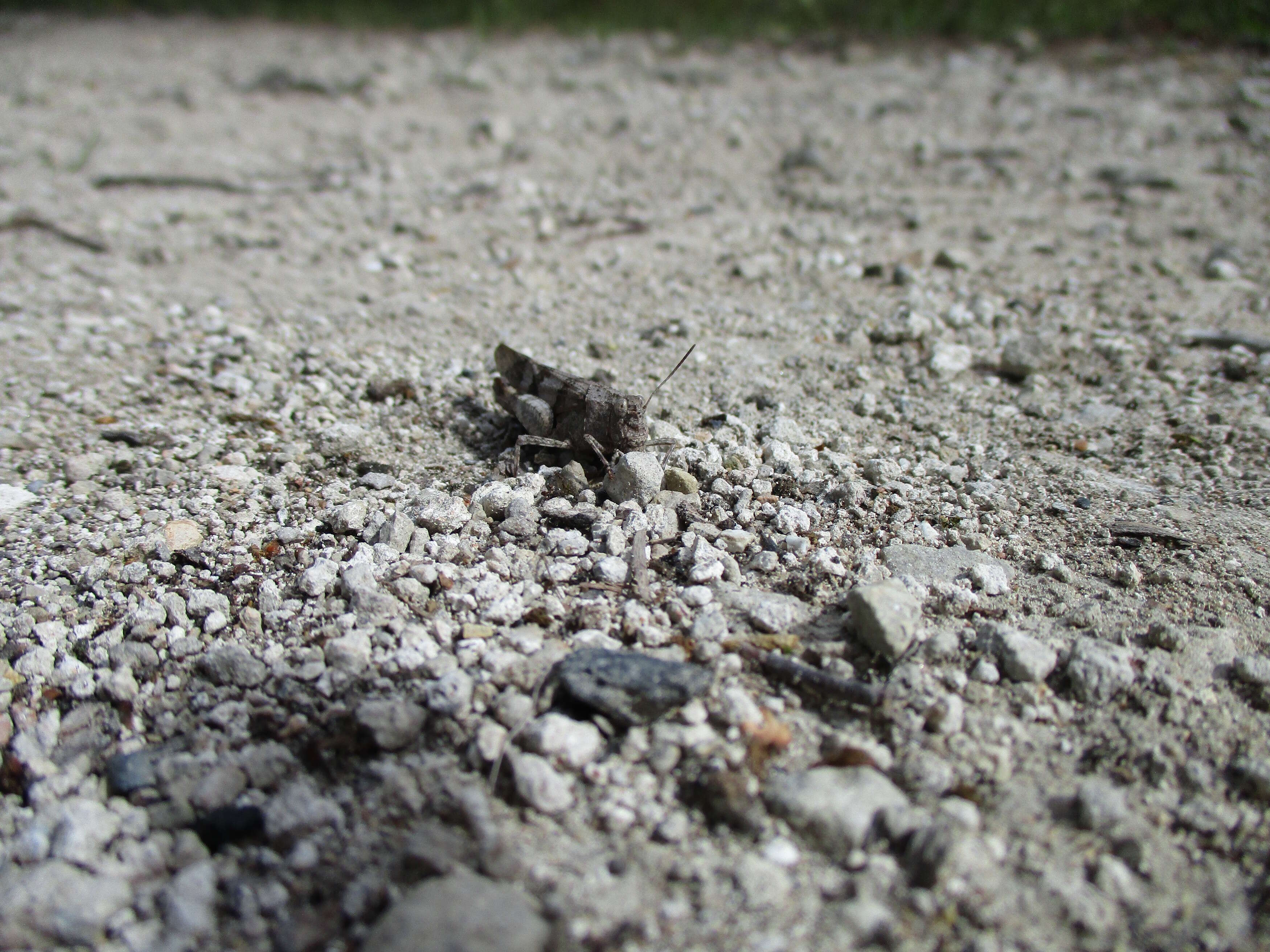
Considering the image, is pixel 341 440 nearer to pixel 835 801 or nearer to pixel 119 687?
pixel 119 687

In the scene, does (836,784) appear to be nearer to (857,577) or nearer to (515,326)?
(857,577)

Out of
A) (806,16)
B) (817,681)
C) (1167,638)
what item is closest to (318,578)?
(817,681)

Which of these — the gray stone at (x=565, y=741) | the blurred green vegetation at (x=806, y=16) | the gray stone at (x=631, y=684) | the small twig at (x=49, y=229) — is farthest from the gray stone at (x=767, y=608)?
the blurred green vegetation at (x=806, y=16)

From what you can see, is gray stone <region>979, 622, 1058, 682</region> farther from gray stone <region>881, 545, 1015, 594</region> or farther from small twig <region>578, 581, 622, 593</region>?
small twig <region>578, 581, 622, 593</region>

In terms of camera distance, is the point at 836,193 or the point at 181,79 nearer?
the point at 836,193

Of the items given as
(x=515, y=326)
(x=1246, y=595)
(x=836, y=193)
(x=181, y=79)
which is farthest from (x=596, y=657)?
(x=181, y=79)

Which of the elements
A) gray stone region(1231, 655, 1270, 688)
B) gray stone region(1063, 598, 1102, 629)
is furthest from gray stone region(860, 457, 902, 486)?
gray stone region(1231, 655, 1270, 688)

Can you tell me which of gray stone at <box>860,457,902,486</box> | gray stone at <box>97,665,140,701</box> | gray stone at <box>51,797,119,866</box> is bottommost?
gray stone at <box>51,797,119,866</box>

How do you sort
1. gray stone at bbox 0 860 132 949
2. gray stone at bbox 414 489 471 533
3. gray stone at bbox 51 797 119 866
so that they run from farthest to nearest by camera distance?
gray stone at bbox 414 489 471 533 → gray stone at bbox 51 797 119 866 → gray stone at bbox 0 860 132 949
